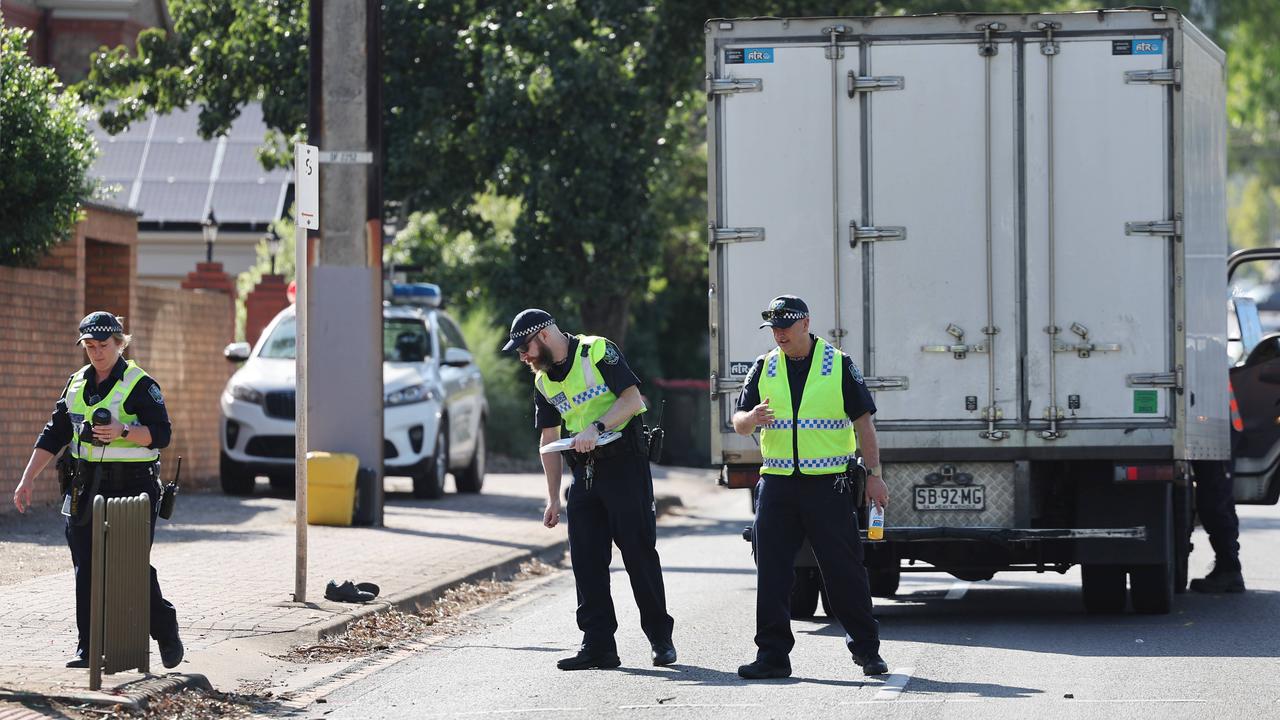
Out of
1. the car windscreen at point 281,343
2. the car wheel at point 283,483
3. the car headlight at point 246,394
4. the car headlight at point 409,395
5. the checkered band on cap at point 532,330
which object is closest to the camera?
the checkered band on cap at point 532,330

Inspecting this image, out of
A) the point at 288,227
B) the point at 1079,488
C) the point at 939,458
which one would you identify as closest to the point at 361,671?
the point at 939,458

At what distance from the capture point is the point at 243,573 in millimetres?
12734

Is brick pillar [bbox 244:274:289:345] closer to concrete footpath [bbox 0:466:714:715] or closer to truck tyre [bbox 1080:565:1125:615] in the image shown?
concrete footpath [bbox 0:466:714:715]

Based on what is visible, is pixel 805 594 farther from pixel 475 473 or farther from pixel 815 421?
pixel 475 473

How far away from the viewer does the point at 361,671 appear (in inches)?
393

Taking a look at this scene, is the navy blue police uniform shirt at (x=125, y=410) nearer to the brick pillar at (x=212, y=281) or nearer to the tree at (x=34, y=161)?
the tree at (x=34, y=161)

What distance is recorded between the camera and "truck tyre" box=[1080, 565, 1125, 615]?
39.0 feet

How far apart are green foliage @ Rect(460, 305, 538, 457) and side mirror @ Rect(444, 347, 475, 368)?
856 cm

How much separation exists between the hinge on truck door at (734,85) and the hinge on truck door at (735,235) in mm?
754

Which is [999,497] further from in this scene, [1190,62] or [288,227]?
[288,227]

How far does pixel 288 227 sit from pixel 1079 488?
24825 mm

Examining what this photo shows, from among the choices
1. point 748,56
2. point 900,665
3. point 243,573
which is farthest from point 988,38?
point 243,573

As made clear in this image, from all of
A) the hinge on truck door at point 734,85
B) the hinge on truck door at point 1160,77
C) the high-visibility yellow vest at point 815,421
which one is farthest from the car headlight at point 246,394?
the high-visibility yellow vest at point 815,421

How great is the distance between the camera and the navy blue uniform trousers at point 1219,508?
1336 cm
